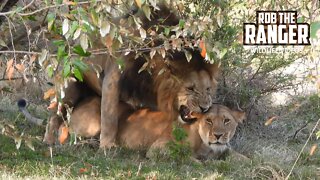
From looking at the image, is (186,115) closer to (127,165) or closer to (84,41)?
(127,165)

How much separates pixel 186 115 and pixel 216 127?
397mm

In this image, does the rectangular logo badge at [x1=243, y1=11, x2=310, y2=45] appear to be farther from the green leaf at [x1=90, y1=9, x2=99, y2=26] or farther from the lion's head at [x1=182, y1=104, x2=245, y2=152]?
the green leaf at [x1=90, y1=9, x2=99, y2=26]

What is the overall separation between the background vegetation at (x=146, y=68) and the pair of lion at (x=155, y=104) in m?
0.24

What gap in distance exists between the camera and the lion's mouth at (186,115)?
6.50 meters

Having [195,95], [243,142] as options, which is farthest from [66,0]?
[243,142]

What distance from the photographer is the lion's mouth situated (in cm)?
650

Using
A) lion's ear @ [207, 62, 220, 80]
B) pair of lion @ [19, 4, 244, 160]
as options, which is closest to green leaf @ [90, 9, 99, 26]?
pair of lion @ [19, 4, 244, 160]

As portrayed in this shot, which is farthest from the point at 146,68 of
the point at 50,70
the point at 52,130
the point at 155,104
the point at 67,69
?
the point at 67,69

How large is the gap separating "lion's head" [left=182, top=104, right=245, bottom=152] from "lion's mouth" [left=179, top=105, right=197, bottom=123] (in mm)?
49

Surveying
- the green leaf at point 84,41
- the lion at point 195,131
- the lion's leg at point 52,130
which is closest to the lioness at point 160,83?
the lion at point 195,131

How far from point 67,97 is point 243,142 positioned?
197 centimetres

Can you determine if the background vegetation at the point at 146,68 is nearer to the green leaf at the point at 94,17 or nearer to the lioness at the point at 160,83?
the green leaf at the point at 94,17

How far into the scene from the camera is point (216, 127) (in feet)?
20.5

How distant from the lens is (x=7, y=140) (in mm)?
6613
